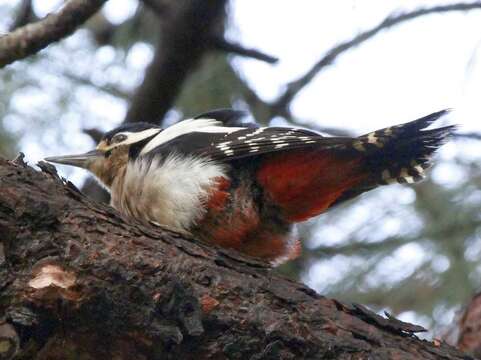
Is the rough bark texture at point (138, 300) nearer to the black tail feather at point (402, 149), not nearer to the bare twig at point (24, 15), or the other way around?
the black tail feather at point (402, 149)

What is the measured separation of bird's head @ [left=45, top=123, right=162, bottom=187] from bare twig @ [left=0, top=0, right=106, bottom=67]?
554 mm

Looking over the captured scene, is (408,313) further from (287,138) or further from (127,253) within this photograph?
(127,253)

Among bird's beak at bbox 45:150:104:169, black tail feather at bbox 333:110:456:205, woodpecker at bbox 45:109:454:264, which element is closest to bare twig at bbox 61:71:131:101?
bird's beak at bbox 45:150:104:169

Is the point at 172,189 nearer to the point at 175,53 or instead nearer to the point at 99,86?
the point at 175,53

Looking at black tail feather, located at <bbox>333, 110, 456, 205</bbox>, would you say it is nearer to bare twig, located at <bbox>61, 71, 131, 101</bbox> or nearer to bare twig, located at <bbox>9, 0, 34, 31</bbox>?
bare twig, located at <bbox>9, 0, 34, 31</bbox>

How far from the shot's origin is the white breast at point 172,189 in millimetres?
3207

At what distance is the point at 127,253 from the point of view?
2453mm

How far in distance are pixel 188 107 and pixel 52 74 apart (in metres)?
0.85

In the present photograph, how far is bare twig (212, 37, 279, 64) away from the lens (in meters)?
3.88

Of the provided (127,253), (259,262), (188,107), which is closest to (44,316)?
(127,253)

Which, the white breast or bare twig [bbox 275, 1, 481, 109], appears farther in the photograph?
bare twig [bbox 275, 1, 481, 109]

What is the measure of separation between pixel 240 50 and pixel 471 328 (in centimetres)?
160

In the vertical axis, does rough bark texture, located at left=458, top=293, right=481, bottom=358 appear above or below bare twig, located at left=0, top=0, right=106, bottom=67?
below

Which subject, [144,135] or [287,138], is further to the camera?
[144,135]
